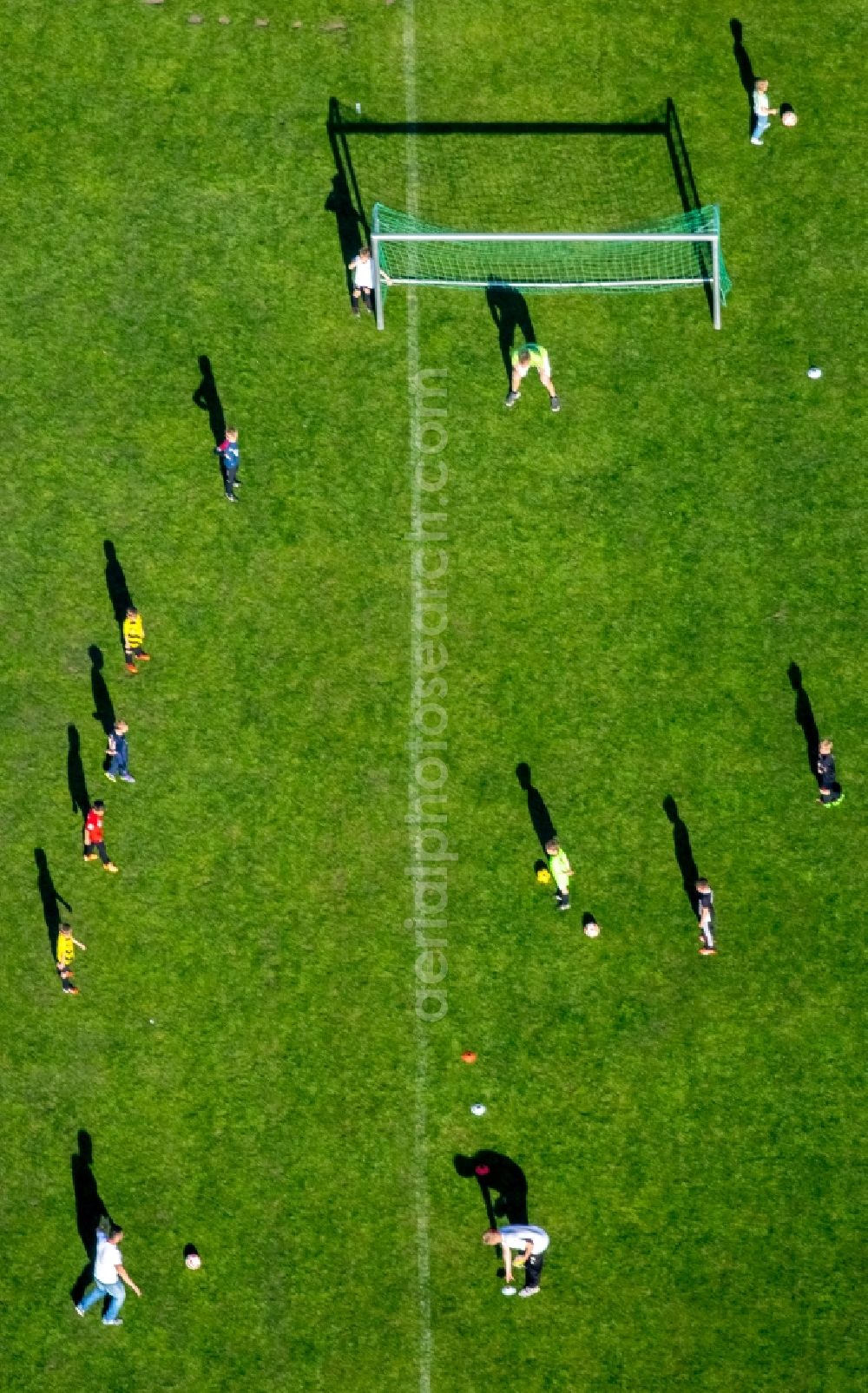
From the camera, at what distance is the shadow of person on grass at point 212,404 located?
29.7m

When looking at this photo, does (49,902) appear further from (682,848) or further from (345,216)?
(345,216)

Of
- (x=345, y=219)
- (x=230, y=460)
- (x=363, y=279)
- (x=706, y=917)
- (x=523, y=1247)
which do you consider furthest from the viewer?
(x=345, y=219)

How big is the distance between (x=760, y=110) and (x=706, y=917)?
14531 millimetres

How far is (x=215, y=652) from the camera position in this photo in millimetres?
29375

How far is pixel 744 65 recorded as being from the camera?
30328 millimetres

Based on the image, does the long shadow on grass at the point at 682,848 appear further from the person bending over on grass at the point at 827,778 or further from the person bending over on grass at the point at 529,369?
the person bending over on grass at the point at 529,369

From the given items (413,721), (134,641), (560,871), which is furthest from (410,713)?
(134,641)

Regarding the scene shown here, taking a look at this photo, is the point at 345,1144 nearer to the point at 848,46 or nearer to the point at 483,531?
the point at 483,531

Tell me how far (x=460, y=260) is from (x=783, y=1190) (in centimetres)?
1751

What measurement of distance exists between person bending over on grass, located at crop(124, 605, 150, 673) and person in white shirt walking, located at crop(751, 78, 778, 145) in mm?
14236

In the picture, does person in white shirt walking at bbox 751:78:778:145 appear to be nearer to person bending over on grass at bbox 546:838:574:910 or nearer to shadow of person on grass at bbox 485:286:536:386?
shadow of person on grass at bbox 485:286:536:386

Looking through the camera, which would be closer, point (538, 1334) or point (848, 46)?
point (538, 1334)

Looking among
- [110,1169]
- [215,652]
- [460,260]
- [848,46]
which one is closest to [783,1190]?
[110,1169]

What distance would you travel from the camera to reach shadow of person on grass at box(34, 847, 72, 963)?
2900 cm
